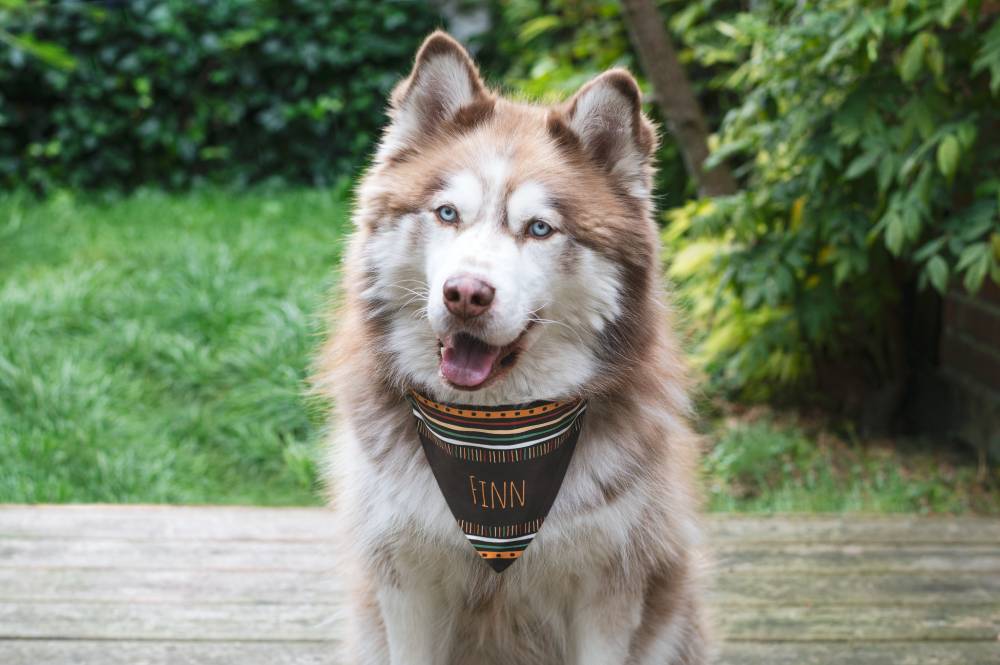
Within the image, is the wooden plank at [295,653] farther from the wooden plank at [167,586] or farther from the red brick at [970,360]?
the red brick at [970,360]

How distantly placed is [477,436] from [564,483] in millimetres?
215

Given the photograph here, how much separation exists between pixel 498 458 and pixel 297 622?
41.4 inches

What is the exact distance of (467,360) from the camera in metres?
2.04

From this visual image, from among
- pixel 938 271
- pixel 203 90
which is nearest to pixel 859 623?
pixel 938 271

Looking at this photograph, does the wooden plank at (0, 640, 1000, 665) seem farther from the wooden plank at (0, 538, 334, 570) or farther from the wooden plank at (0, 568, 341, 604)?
the wooden plank at (0, 538, 334, 570)

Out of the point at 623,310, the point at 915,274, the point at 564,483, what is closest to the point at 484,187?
the point at 623,310

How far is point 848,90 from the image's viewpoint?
3.68 meters

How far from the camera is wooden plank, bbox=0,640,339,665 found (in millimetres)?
2633

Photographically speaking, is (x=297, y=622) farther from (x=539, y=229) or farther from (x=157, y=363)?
(x=157, y=363)

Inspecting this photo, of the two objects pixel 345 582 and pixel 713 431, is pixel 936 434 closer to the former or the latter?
pixel 713 431

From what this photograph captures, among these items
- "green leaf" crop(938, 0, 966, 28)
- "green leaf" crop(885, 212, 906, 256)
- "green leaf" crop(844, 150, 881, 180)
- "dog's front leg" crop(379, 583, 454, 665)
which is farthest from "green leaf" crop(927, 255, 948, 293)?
"dog's front leg" crop(379, 583, 454, 665)

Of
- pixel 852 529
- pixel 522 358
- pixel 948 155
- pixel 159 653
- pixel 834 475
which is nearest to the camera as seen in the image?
pixel 522 358

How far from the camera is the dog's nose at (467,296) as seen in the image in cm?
189

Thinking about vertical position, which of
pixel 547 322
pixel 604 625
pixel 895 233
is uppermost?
pixel 547 322
